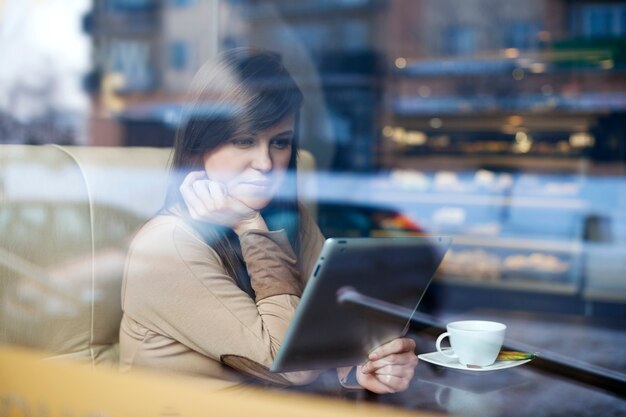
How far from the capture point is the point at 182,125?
49.5 inches

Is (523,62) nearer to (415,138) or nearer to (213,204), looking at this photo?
(415,138)

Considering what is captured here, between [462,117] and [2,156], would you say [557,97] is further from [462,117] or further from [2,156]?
[2,156]

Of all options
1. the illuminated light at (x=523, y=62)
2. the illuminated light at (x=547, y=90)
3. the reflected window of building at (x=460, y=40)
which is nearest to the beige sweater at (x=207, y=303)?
the illuminated light at (x=547, y=90)

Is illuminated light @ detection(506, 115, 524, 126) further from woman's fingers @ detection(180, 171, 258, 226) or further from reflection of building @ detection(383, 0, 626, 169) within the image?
woman's fingers @ detection(180, 171, 258, 226)

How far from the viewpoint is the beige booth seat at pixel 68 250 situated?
126 cm

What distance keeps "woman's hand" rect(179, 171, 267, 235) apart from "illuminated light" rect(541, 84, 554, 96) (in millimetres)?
4380

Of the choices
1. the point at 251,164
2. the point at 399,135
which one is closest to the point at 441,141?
the point at 399,135

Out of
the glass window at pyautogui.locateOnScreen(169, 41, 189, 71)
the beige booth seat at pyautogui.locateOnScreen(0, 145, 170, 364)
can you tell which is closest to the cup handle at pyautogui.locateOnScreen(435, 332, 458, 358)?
the beige booth seat at pyautogui.locateOnScreen(0, 145, 170, 364)

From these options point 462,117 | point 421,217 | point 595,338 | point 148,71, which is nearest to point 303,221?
point 595,338

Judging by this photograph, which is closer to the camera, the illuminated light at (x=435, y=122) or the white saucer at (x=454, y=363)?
the white saucer at (x=454, y=363)

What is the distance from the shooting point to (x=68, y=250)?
127 cm

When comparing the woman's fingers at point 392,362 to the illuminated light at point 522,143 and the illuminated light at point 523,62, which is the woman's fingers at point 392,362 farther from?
the illuminated light at point 523,62

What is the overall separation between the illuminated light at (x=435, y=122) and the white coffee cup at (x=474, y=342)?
4142 mm

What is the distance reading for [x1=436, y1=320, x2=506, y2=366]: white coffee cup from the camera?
1.16 meters
